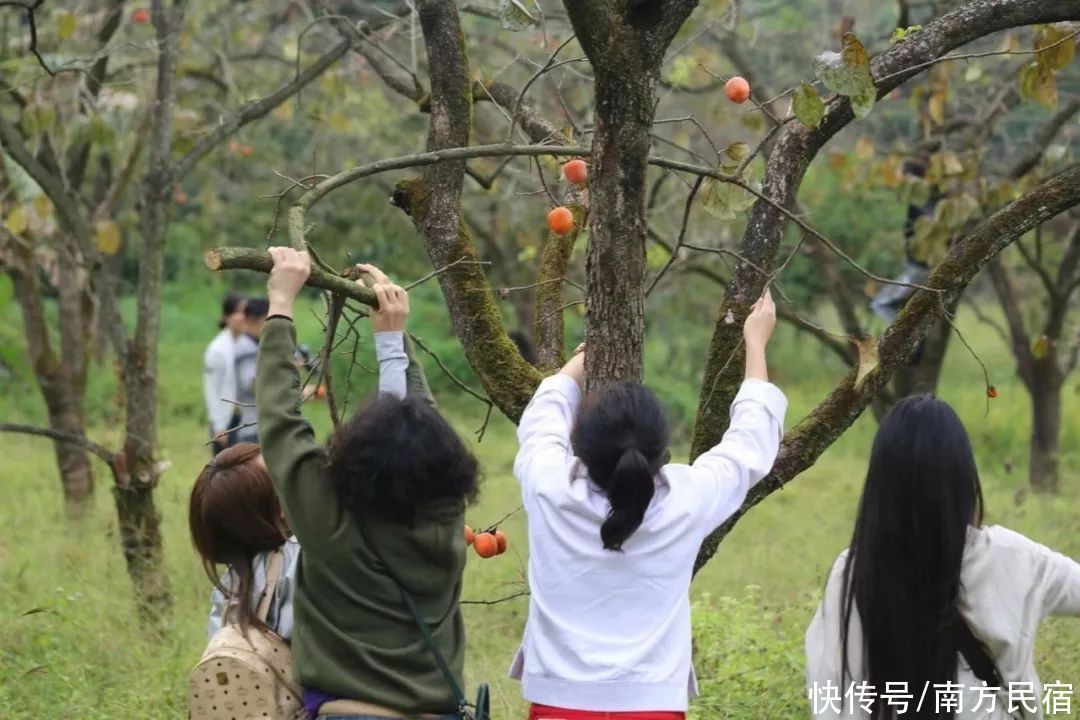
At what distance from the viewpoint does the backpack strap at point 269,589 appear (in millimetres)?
2715

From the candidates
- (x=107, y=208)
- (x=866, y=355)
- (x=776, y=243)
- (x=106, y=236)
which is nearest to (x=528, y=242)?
(x=107, y=208)

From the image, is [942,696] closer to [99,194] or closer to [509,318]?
[99,194]

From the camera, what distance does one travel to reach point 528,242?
10.2 metres

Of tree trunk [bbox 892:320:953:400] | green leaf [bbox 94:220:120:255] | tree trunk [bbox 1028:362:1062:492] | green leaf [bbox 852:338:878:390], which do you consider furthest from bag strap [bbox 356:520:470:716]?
tree trunk [bbox 1028:362:1062:492]

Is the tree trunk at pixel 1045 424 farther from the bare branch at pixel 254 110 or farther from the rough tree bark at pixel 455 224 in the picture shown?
the rough tree bark at pixel 455 224

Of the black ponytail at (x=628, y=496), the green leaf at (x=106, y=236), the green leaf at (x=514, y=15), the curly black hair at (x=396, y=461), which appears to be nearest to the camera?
the black ponytail at (x=628, y=496)

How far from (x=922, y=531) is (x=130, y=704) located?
2805mm

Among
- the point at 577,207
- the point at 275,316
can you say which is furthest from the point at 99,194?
the point at 275,316

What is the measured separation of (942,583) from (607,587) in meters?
0.59

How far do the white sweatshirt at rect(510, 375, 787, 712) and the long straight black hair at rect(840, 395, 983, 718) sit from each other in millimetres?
277

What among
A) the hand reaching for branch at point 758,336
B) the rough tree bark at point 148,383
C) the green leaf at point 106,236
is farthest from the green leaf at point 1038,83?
the green leaf at point 106,236

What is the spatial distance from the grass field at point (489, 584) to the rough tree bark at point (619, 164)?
2.62ft

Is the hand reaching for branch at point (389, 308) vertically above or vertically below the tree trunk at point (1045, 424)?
below

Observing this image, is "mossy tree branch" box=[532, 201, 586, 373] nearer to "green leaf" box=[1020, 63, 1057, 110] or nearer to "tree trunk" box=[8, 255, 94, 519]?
"green leaf" box=[1020, 63, 1057, 110]
